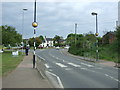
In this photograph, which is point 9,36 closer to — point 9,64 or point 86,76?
point 9,64

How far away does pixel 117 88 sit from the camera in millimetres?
9602

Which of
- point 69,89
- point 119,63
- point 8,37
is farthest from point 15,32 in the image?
point 69,89

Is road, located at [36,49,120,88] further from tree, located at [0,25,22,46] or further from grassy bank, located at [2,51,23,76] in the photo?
tree, located at [0,25,22,46]

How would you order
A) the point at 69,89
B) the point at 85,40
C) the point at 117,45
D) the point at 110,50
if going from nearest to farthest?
the point at 69,89
the point at 117,45
the point at 110,50
the point at 85,40

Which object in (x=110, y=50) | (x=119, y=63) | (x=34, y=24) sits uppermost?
(x=34, y=24)

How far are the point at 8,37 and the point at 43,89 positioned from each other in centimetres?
4671

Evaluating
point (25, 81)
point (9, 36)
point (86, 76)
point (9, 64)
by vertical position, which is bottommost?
point (9, 64)

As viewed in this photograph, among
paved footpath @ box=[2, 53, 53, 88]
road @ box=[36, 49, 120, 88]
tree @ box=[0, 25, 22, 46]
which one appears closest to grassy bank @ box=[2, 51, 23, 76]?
paved footpath @ box=[2, 53, 53, 88]

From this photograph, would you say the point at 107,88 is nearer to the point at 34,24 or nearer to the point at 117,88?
the point at 117,88

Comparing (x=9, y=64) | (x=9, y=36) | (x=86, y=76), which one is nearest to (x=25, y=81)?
(x=86, y=76)

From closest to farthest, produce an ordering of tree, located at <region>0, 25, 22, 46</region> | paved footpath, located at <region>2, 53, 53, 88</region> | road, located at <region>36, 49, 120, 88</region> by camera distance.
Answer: paved footpath, located at <region>2, 53, 53, 88</region>, road, located at <region>36, 49, 120, 88</region>, tree, located at <region>0, 25, 22, 46</region>

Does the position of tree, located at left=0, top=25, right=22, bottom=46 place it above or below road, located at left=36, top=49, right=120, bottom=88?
above

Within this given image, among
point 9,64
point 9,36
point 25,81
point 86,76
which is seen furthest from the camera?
point 9,36

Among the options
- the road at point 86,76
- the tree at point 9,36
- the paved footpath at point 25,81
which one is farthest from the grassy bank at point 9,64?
the tree at point 9,36
